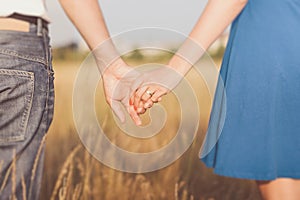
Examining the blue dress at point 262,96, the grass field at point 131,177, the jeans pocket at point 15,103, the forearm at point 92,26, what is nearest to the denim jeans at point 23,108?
the jeans pocket at point 15,103

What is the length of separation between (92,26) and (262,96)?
552 millimetres

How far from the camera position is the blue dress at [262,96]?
1643mm

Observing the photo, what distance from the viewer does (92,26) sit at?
1883mm

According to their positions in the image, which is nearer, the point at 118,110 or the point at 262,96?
the point at 262,96

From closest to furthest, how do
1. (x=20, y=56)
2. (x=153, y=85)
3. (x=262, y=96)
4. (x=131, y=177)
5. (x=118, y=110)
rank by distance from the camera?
(x=20, y=56) < (x=262, y=96) < (x=153, y=85) < (x=118, y=110) < (x=131, y=177)

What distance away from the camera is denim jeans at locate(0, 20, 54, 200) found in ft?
4.53

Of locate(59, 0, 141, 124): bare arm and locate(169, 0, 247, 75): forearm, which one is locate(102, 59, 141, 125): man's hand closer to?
locate(59, 0, 141, 124): bare arm

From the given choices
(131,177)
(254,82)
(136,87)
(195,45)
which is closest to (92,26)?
(136,87)

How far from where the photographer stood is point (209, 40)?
5.66 feet

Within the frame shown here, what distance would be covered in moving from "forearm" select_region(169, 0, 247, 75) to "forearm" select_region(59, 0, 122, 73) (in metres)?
0.26

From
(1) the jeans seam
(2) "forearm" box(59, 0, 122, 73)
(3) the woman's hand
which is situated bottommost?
(1) the jeans seam

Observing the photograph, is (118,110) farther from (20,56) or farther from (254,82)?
(20,56)

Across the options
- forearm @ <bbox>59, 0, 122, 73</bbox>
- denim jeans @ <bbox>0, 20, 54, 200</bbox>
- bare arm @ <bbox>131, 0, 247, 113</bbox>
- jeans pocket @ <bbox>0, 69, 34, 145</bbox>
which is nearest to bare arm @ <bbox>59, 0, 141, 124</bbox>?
forearm @ <bbox>59, 0, 122, 73</bbox>

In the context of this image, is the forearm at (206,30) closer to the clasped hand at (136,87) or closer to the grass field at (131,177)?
the clasped hand at (136,87)
